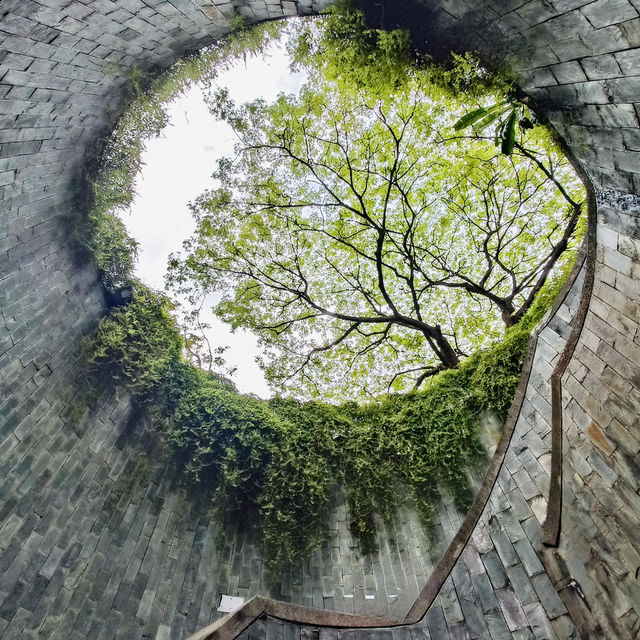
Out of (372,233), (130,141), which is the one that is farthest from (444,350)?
(130,141)

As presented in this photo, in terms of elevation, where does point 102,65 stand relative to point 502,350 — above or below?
above

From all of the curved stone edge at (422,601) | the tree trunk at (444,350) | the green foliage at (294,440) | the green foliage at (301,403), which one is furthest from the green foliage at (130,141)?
the tree trunk at (444,350)

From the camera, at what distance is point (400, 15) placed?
3.56m

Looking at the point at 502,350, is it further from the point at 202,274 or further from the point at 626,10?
the point at 202,274

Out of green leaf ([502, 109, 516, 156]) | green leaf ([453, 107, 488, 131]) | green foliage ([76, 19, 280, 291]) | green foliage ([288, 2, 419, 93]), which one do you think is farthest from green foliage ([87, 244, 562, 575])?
green foliage ([288, 2, 419, 93])

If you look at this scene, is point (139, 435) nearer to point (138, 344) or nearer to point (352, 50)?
point (138, 344)

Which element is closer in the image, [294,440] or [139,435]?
[139,435]

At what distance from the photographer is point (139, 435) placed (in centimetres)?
527

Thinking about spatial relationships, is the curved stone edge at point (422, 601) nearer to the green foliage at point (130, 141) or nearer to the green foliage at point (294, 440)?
the green foliage at point (294, 440)

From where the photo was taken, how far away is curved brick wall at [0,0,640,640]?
2621 millimetres

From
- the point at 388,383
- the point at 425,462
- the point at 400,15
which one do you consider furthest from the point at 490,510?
the point at 388,383

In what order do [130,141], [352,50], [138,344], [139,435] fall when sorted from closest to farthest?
[352,50] → [130,141] → [139,435] → [138,344]

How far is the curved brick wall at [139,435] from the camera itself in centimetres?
262

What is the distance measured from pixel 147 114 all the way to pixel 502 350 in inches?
248
